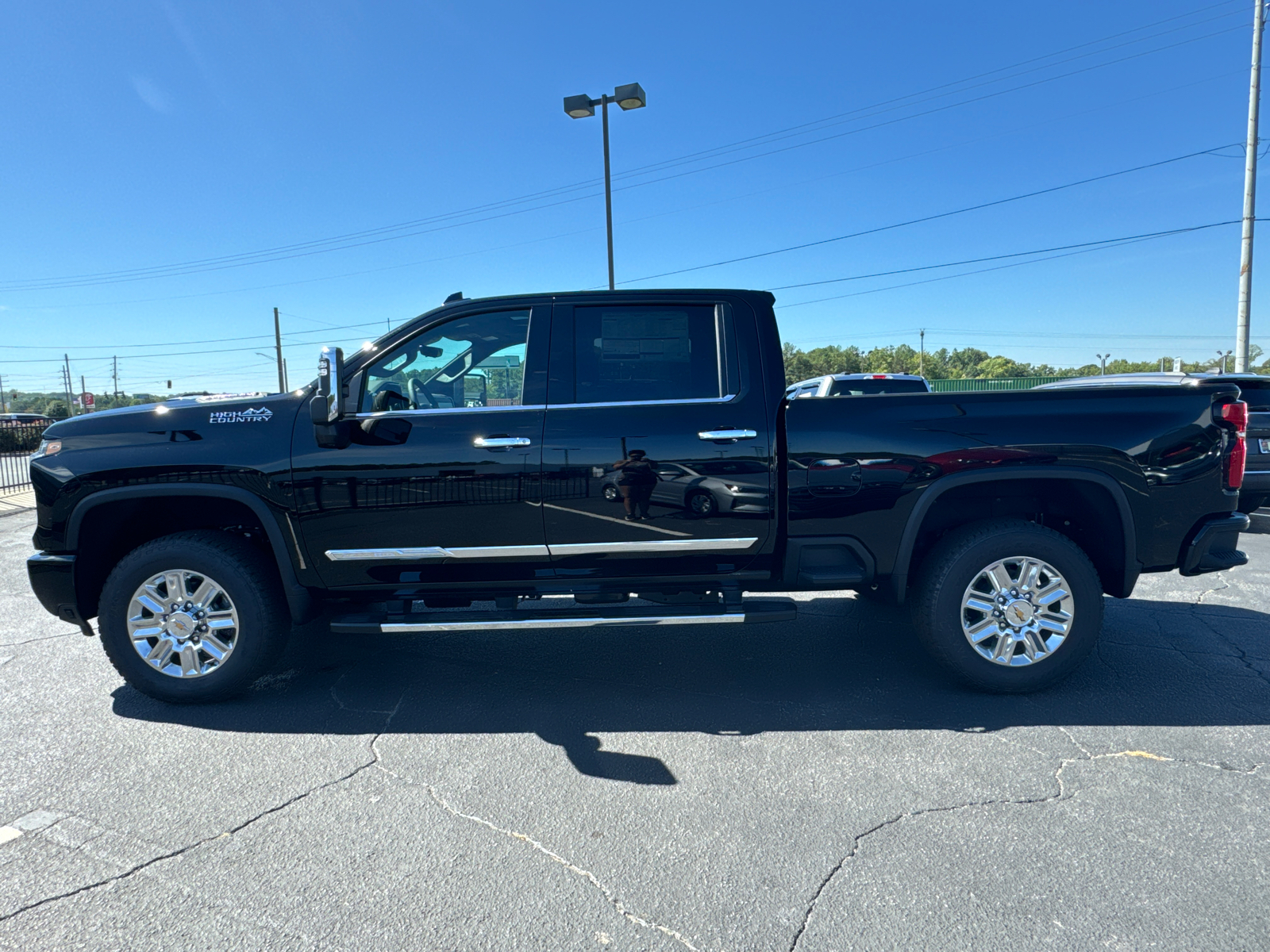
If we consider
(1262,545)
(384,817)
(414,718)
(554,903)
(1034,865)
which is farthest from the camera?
(1262,545)

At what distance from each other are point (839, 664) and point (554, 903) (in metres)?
2.43

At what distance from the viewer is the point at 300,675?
4.25 metres

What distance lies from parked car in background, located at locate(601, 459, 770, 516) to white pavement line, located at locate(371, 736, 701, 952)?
1500mm

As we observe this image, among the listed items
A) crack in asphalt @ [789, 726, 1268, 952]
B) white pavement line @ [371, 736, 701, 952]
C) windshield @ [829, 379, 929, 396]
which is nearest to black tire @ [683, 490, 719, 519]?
crack in asphalt @ [789, 726, 1268, 952]

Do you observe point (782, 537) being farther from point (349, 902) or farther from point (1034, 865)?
point (349, 902)

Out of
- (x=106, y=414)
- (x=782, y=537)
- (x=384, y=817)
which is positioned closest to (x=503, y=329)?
(x=782, y=537)

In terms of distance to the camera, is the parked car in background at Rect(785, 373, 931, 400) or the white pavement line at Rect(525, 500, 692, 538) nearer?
the white pavement line at Rect(525, 500, 692, 538)

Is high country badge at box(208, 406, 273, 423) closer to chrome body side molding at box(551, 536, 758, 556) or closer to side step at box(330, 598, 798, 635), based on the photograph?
side step at box(330, 598, 798, 635)

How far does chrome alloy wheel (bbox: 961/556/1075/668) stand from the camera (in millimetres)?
3734

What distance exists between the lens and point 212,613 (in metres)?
3.75

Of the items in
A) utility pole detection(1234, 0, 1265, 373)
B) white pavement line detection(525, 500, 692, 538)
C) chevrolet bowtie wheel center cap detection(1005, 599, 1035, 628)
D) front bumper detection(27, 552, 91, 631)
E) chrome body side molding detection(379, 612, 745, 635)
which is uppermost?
utility pole detection(1234, 0, 1265, 373)

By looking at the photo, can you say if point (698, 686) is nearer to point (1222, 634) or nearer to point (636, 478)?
point (636, 478)

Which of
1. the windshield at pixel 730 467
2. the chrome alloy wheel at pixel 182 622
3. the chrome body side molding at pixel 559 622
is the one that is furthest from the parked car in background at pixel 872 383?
the chrome alloy wheel at pixel 182 622

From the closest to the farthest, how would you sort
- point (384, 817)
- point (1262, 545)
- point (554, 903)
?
point (554, 903) < point (384, 817) < point (1262, 545)
